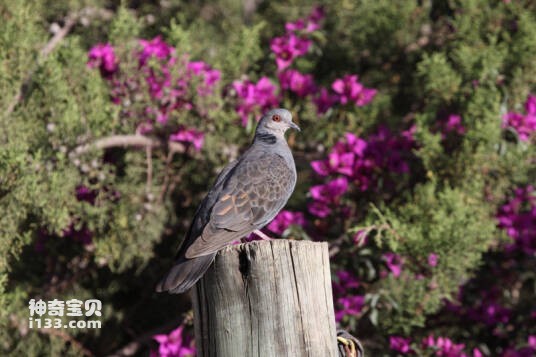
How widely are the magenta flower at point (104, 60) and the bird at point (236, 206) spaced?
4.07 ft

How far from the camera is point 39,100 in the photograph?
4.32 m

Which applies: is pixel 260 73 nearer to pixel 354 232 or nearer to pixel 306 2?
pixel 306 2

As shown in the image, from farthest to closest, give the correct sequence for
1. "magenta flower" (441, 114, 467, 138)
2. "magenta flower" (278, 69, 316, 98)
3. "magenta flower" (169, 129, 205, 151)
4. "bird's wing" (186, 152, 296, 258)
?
"magenta flower" (278, 69, 316, 98) < "magenta flower" (441, 114, 467, 138) < "magenta flower" (169, 129, 205, 151) < "bird's wing" (186, 152, 296, 258)

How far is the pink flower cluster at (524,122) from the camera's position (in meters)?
4.55

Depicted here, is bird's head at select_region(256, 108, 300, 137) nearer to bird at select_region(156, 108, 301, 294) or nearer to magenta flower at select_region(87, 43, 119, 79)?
bird at select_region(156, 108, 301, 294)

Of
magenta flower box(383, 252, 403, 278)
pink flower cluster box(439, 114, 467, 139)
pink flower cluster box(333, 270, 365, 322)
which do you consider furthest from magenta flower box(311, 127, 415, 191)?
pink flower cluster box(333, 270, 365, 322)

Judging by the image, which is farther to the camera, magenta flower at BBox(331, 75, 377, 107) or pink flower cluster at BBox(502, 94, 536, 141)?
magenta flower at BBox(331, 75, 377, 107)

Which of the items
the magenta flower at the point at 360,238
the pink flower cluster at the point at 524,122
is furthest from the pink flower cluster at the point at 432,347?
the pink flower cluster at the point at 524,122

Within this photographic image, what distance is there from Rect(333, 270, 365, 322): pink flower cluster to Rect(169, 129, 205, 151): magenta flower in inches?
47.9

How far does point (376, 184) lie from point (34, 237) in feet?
7.38

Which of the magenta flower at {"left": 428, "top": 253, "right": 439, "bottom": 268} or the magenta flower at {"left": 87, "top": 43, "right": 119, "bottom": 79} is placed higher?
the magenta flower at {"left": 87, "top": 43, "right": 119, "bottom": 79}

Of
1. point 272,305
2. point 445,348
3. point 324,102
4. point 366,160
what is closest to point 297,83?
point 324,102

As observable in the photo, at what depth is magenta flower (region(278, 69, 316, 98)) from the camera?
4926mm

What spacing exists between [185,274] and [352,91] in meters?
2.42
